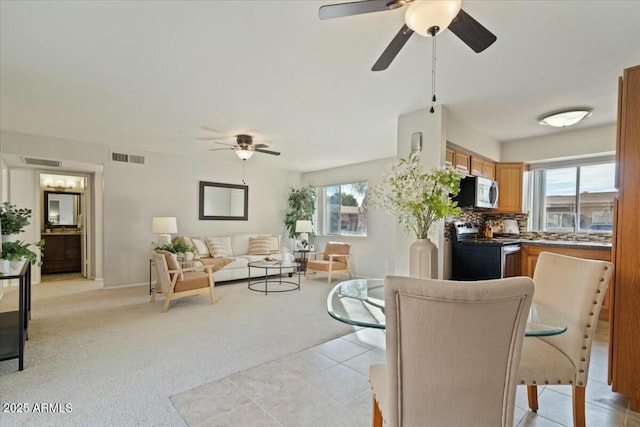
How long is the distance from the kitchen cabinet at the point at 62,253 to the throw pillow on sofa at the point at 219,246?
3.23 meters

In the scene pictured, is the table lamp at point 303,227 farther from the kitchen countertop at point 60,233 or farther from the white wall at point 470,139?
the kitchen countertop at point 60,233

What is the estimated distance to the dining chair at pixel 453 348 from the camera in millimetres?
958

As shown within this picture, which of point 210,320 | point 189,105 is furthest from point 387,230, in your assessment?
point 189,105

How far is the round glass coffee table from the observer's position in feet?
17.1

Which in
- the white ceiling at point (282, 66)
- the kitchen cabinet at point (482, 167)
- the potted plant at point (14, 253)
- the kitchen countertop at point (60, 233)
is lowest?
the kitchen countertop at point (60, 233)

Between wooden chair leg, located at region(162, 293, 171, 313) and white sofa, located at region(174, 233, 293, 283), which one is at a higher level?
white sofa, located at region(174, 233, 293, 283)

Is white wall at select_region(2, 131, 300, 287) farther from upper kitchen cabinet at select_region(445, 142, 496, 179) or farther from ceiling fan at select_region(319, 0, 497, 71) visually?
ceiling fan at select_region(319, 0, 497, 71)

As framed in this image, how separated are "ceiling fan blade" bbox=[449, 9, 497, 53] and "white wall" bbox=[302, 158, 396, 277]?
4213mm

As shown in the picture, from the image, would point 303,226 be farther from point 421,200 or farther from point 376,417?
point 376,417

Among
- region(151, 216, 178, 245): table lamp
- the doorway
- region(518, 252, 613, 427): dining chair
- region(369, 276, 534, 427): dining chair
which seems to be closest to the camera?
region(369, 276, 534, 427): dining chair

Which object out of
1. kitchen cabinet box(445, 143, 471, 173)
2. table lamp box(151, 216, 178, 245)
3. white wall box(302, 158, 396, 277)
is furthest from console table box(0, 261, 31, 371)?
white wall box(302, 158, 396, 277)

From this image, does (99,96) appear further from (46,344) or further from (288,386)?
(288,386)

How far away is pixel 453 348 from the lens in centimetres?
100

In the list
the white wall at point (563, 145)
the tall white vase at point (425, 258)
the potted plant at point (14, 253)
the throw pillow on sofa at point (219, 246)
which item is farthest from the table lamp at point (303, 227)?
the tall white vase at point (425, 258)
